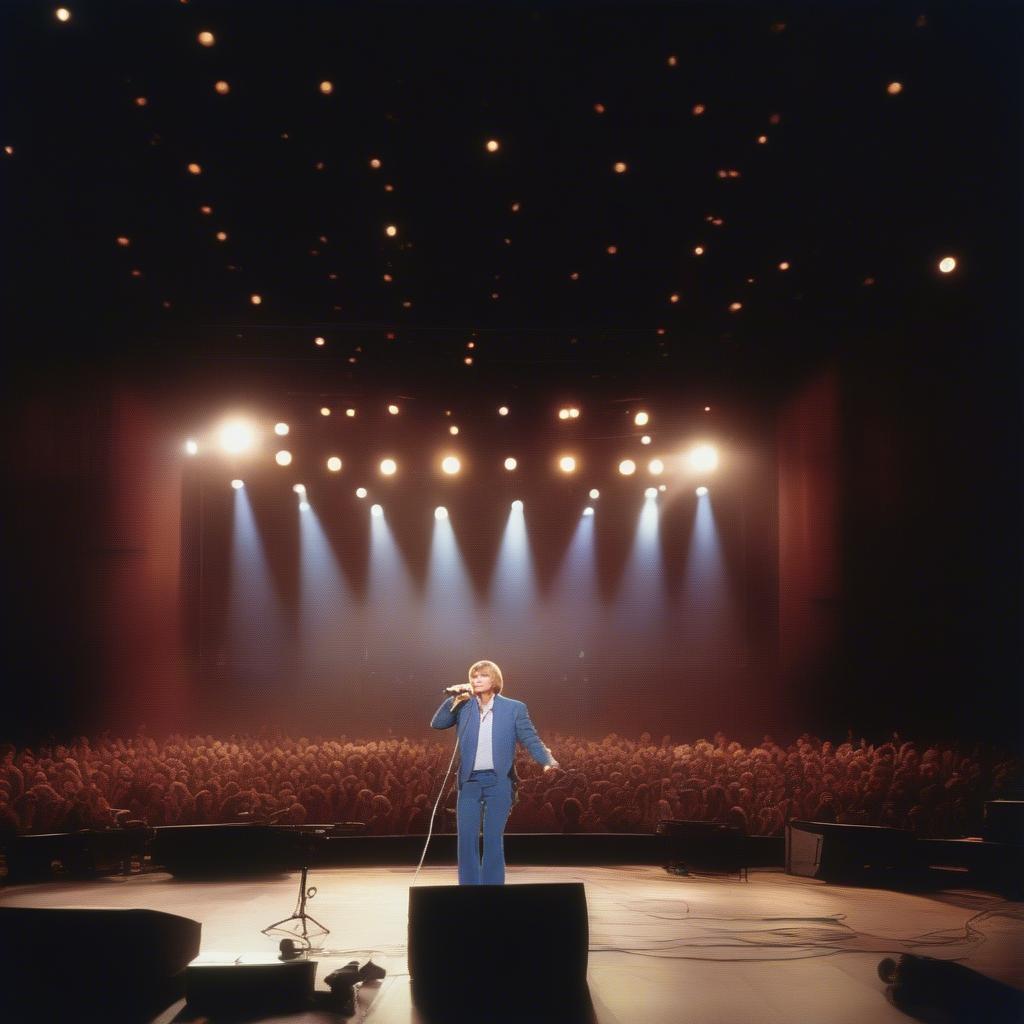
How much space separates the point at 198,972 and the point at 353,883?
4034 millimetres

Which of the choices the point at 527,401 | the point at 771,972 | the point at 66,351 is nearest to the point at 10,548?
the point at 66,351

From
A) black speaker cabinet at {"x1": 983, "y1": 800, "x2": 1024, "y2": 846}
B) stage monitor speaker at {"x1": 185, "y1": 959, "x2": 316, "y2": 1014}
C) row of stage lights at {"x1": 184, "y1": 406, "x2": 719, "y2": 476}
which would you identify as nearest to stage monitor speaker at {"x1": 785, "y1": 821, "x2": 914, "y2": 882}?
black speaker cabinet at {"x1": 983, "y1": 800, "x2": 1024, "y2": 846}

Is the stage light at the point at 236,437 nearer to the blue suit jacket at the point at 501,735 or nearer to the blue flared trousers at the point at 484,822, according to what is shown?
the blue suit jacket at the point at 501,735

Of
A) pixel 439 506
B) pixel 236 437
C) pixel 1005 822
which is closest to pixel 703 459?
pixel 439 506

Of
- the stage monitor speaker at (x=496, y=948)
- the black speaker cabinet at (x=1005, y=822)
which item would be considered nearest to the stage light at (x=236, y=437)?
the black speaker cabinet at (x=1005, y=822)

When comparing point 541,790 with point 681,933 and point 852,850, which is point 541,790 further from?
point 681,933

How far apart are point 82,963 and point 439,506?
13078 mm

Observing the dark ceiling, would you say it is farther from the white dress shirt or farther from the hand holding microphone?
the white dress shirt

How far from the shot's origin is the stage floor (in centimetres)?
417

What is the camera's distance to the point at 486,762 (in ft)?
19.7

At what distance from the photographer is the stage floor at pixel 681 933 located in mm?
4168

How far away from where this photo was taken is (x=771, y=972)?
4.76 meters

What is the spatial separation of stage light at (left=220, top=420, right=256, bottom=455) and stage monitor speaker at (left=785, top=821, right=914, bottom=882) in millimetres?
8738

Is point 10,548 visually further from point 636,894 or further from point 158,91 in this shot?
point 636,894
